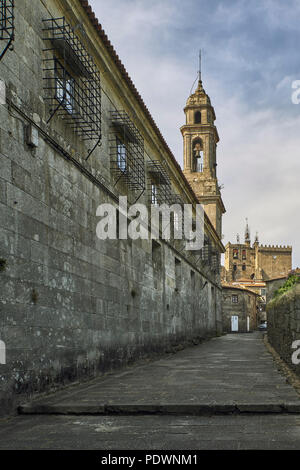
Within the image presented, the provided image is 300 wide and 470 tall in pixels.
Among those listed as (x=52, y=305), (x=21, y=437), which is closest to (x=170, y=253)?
(x=52, y=305)

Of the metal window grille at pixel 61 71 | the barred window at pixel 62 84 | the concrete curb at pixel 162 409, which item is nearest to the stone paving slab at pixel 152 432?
the concrete curb at pixel 162 409

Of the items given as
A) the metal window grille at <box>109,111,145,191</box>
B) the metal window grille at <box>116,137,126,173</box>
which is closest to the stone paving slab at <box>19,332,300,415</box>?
the metal window grille at <box>109,111,145,191</box>

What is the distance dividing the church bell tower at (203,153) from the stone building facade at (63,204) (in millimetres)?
24465

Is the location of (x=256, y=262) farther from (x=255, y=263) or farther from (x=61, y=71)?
(x=61, y=71)

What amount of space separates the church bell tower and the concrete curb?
104 ft

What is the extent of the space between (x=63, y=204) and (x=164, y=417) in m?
3.90

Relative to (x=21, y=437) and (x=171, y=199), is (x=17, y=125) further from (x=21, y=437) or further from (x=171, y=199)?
(x=171, y=199)

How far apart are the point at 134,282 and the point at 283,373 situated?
4586mm

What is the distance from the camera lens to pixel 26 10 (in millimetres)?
7246

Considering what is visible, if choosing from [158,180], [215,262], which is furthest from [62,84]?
[215,262]

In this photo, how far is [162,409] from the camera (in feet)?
19.3

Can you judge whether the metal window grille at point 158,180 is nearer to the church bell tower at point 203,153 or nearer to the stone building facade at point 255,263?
the church bell tower at point 203,153

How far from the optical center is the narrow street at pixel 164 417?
4484mm

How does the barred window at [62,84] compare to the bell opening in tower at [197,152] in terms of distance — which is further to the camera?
the bell opening in tower at [197,152]
